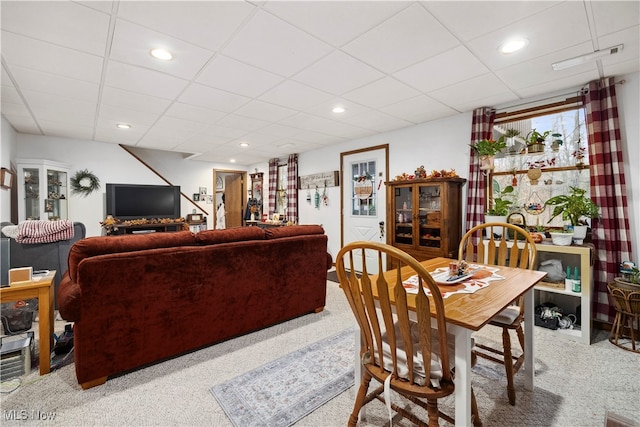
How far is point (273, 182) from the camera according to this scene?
267 inches

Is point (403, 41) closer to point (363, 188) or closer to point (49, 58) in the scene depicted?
point (49, 58)

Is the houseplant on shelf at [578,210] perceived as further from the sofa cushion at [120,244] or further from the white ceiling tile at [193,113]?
the white ceiling tile at [193,113]

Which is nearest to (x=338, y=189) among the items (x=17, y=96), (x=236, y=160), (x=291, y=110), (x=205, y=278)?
(x=291, y=110)

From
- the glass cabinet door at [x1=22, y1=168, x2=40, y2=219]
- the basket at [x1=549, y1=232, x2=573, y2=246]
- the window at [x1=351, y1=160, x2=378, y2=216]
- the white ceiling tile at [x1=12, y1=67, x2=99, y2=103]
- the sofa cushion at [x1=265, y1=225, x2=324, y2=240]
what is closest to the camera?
the white ceiling tile at [x1=12, y1=67, x2=99, y2=103]

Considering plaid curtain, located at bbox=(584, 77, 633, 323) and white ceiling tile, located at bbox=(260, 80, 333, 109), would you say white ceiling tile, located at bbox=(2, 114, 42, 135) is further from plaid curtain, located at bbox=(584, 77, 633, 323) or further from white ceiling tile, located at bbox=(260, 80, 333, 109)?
plaid curtain, located at bbox=(584, 77, 633, 323)

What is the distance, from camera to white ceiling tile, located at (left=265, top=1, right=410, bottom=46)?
168 cm

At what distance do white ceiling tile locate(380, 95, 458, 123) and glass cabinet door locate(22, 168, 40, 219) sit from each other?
17.3 ft

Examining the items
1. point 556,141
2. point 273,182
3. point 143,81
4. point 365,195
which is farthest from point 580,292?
point 273,182

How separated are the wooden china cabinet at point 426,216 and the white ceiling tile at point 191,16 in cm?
271

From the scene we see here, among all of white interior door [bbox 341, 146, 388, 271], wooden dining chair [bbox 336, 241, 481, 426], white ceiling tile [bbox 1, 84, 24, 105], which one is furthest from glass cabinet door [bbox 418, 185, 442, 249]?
white ceiling tile [bbox 1, 84, 24, 105]

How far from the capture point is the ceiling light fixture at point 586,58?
2.15 meters

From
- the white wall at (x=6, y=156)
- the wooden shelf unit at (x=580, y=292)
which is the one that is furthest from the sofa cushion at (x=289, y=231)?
the white wall at (x=6, y=156)

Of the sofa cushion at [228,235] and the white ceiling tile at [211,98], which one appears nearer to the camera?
the sofa cushion at [228,235]

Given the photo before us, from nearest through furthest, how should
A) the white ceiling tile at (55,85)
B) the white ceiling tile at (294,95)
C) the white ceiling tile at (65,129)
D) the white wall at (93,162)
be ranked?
1. the white ceiling tile at (55,85)
2. the white ceiling tile at (294,95)
3. the white ceiling tile at (65,129)
4. the white wall at (93,162)
